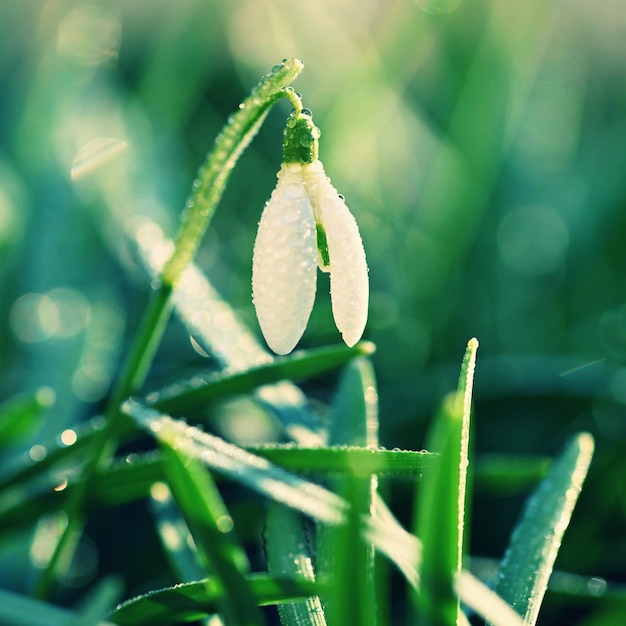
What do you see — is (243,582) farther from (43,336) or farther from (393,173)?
(393,173)

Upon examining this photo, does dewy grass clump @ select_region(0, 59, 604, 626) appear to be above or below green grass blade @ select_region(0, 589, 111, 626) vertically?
above

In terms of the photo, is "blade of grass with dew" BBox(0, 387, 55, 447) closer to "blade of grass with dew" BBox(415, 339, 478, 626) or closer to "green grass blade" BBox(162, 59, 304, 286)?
"green grass blade" BBox(162, 59, 304, 286)

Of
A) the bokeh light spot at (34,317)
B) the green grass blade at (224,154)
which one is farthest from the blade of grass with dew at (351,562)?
the bokeh light spot at (34,317)

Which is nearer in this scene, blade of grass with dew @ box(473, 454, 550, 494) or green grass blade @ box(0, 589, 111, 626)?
green grass blade @ box(0, 589, 111, 626)

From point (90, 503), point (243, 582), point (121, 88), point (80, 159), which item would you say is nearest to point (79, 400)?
point (90, 503)

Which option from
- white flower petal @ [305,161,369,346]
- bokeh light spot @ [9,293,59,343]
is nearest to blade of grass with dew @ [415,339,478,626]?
white flower petal @ [305,161,369,346]

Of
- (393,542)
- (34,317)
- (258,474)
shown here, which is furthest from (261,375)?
(34,317)

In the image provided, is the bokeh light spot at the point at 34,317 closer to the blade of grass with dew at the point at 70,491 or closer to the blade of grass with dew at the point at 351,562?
the blade of grass with dew at the point at 70,491
